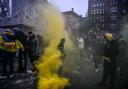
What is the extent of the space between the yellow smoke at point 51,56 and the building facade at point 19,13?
267 centimetres

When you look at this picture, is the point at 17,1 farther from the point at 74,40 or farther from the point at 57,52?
the point at 57,52

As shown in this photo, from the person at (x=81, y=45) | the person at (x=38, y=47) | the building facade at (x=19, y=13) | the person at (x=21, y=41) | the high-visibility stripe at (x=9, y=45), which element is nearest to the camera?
the high-visibility stripe at (x=9, y=45)

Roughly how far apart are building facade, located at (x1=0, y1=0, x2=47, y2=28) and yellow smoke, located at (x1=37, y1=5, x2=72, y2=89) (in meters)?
2.67

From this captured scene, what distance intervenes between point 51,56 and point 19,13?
806 inches

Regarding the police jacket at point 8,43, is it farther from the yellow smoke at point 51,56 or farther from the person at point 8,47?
the yellow smoke at point 51,56

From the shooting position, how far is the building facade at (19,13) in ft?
87.0

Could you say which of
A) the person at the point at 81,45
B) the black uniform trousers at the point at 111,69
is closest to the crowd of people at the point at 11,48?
the black uniform trousers at the point at 111,69

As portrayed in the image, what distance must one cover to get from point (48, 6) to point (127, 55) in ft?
26.0

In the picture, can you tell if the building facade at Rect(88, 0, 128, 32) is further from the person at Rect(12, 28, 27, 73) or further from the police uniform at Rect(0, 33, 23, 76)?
the police uniform at Rect(0, 33, 23, 76)

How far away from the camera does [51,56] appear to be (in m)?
11.5

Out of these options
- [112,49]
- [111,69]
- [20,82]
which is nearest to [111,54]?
[112,49]

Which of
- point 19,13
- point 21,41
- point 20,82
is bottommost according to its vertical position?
point 20,82

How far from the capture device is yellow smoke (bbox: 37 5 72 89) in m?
8.94

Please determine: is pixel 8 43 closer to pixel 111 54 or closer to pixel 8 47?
pixel 8 47
